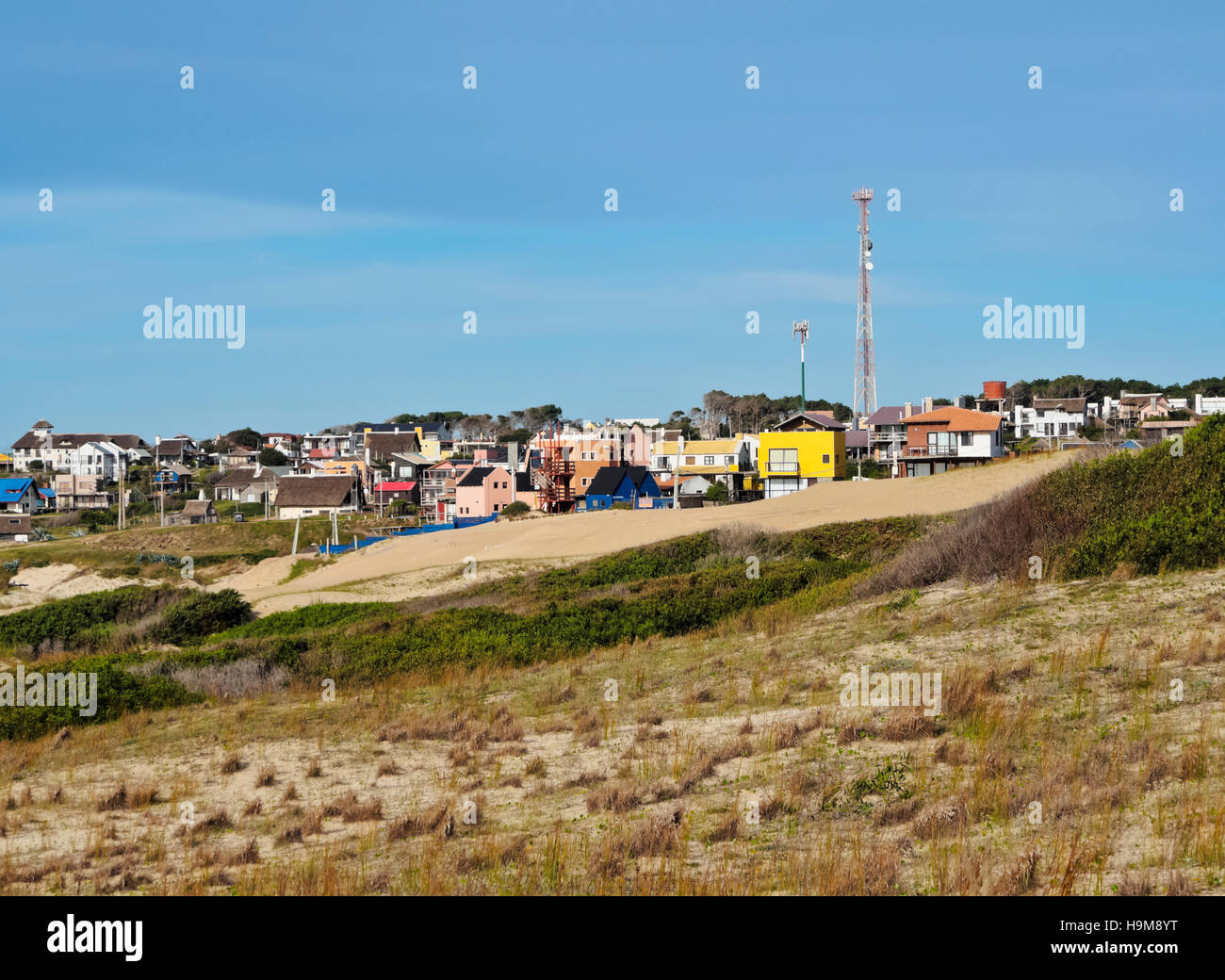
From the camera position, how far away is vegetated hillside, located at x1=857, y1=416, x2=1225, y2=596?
64.1ft

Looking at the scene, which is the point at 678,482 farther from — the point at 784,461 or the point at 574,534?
the point at 574,534

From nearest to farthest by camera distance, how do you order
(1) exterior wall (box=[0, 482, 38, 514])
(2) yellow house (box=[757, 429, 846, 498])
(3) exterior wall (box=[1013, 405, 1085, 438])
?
(2) yellow house (box=[757, 429, 846, 498]), (1) exterior wall (box=[0, 482, 38, 514]), (3) exterior wall (box=[1013, 405, 1085, 438])

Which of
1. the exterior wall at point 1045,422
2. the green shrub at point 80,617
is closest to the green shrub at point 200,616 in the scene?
the green shrub at point 80,617

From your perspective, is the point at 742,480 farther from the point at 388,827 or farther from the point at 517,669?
the point at 388,827

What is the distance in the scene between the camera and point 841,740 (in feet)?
40.2

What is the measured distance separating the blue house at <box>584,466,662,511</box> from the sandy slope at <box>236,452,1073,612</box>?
2053 cm

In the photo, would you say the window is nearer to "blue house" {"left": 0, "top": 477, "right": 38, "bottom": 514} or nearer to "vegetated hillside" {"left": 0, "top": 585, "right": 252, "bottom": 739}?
"vegetated hillside" {"left": 0, "top": 585, "right": 252, "bottom": 739}

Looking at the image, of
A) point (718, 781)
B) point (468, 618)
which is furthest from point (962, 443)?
point (718, 781)

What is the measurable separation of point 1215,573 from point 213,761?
15.8 metres

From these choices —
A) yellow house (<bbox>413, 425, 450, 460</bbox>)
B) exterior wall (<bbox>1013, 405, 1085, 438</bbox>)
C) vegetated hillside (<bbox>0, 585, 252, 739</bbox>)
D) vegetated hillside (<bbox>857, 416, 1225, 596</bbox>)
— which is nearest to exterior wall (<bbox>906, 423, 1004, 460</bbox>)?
exterior wall (<bbox>1013, 405, 1085, 438</bbox>)

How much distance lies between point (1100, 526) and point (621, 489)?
66936 millimetres

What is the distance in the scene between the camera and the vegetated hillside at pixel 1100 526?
19.5 metres

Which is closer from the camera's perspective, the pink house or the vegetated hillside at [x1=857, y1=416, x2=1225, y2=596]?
the vegetated hillside at [x1=857, y1=416, x2=1225, y2=596]
